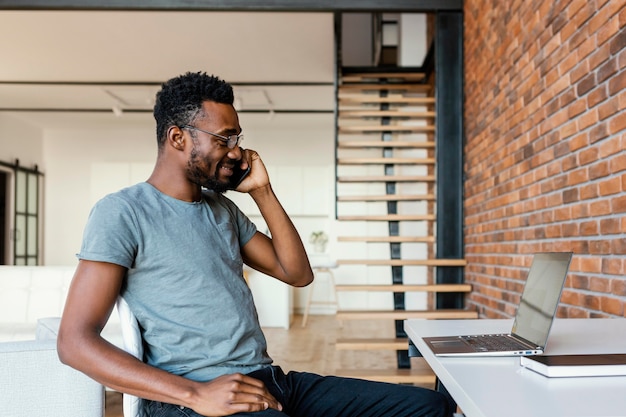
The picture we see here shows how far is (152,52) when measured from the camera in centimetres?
636

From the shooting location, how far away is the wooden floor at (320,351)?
4.73 m

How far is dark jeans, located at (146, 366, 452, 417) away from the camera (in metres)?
1.39

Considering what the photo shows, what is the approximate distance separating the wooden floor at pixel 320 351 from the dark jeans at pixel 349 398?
7.74ft

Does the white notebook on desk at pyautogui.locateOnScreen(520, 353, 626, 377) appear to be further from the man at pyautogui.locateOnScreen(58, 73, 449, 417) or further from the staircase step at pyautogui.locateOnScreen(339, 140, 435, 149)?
the staircase step at pyautogui.locateOnScreen(339, 140, 435, 149)

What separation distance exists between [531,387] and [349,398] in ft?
1.74

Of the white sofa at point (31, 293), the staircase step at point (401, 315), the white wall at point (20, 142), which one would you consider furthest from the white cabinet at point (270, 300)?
the white wall at point (20, 142)

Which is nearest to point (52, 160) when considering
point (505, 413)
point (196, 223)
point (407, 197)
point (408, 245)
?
point (408, 245)

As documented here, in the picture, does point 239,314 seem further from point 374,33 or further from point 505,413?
point 374,33

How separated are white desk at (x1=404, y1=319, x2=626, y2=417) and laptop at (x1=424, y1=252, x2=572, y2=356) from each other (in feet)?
0.11

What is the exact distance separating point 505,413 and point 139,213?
0.86m

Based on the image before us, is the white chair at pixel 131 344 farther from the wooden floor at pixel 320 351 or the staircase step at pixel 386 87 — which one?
the staircase step at pixel 386 87

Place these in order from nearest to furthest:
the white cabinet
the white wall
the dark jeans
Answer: the dark jeans
the white cabinet
the white wall

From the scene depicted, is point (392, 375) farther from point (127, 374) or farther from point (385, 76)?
point (385, 76)

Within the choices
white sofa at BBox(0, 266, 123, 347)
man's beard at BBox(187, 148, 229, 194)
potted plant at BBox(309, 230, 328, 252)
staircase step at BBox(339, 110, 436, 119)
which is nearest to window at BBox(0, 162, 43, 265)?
potted plant at BBox(309, 230, 328, 252)
